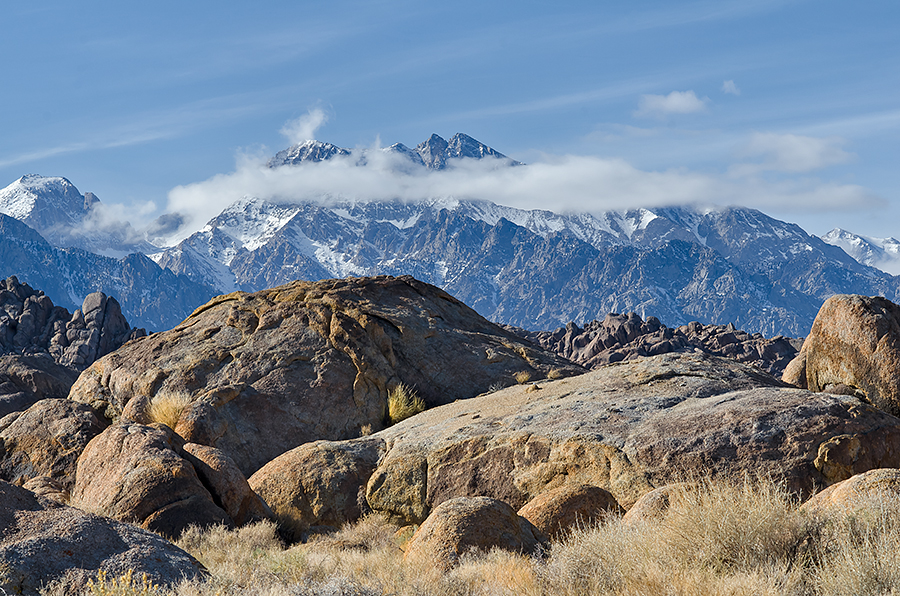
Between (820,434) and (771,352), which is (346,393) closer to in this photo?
(820,434)

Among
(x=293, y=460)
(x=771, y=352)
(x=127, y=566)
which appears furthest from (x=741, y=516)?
(x=771, y=352)

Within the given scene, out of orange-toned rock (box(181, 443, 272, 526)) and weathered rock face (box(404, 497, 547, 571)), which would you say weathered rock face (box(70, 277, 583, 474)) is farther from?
weathered rock face (box(404, 497, 547, 571))

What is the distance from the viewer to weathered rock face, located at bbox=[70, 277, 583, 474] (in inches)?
556

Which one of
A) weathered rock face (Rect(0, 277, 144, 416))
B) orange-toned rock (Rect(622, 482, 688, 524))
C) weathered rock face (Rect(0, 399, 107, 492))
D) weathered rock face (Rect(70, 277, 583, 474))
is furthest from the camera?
weathered rock face (Rect(0, 277, 144, 416))

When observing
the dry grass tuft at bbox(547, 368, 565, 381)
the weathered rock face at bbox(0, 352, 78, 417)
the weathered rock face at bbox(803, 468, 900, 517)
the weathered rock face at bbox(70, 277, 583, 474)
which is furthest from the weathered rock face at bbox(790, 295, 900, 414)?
the weathered rock face at bbox(0, 352, 78, 417)

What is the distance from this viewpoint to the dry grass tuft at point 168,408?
45.3ft

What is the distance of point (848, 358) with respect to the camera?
12.8 meters

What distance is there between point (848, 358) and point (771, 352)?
287ft

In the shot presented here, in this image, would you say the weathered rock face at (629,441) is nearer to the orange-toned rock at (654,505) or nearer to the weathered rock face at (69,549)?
the orange-toned rock at (654,505)

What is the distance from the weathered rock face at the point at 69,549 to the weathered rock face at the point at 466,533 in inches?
79.4

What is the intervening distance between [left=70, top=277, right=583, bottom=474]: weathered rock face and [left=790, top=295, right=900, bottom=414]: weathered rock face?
4973 millimetres

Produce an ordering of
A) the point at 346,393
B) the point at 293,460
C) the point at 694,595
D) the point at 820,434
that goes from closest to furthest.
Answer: the point at 694,595 → the point at 820,434 → the point at 293,460 → the point at 346,393

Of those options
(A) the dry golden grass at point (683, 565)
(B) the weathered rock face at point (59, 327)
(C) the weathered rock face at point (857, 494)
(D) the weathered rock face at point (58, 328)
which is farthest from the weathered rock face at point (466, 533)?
(B) the weathered rock face at point (59, 327)

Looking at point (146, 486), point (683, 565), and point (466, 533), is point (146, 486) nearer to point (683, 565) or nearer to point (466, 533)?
point (466, 533)
